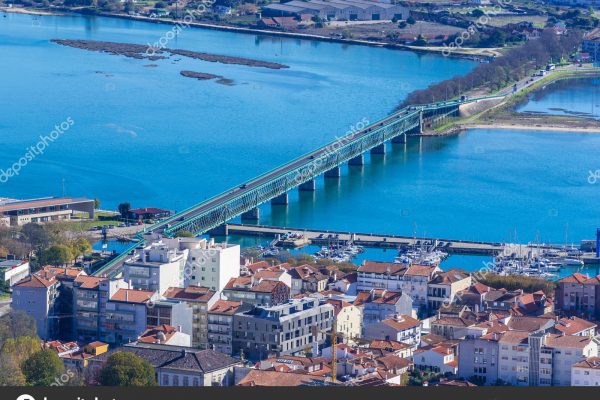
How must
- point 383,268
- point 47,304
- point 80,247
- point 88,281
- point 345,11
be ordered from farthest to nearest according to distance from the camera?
point 345,11 → point 80,247 → point 383,268 → point 88,281 → point 47,304

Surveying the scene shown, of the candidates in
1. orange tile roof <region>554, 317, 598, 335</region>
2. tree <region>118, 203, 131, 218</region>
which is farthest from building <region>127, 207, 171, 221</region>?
orange tile roof <region>554, 317, 598, 335</region>

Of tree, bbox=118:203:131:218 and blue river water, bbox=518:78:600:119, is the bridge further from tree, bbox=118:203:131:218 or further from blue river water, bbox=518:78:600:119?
blue river water, bbox=518:78:600:119

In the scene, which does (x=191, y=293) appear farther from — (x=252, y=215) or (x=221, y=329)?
(x=252, y=215)

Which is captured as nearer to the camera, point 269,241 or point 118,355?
point 118,355

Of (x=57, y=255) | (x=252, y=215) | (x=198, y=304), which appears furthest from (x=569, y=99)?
(x=198, y=304)

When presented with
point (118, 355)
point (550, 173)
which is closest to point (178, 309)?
point (118, 355)

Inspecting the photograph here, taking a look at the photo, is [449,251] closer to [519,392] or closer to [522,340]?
[522,340]

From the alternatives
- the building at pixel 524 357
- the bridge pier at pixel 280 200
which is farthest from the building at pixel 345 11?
the building at pixel 524 357
